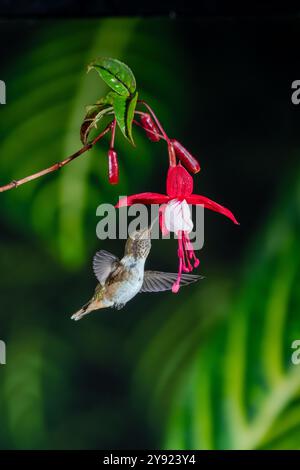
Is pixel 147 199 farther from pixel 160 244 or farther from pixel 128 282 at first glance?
pixel 128 282

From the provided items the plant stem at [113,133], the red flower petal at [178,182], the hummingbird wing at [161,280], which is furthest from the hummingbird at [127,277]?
the plant stem at [113,133]

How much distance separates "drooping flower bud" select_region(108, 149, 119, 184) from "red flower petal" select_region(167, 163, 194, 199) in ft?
0.53

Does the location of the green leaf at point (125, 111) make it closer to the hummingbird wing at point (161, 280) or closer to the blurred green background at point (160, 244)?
the blurred green background at point (160, 244)

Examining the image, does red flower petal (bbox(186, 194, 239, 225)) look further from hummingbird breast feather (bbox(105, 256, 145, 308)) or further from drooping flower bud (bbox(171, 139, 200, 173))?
hummingbird breast feather (bbox(105, 256, 145, 308))

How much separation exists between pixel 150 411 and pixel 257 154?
836 mm

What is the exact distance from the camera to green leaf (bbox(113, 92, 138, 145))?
222 cm

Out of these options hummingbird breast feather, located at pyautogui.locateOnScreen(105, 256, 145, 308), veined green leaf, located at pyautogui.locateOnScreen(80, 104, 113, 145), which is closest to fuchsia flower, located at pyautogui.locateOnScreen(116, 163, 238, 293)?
hummingbird breast feather, located at pyautogui.locateOnScreen(105, 256, 145, 308)

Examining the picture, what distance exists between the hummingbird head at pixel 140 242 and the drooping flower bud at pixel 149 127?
10.9 inches

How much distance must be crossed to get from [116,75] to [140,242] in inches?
19.6

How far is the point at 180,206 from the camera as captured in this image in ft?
7.25

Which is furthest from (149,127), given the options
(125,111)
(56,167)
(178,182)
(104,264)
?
(104,264)

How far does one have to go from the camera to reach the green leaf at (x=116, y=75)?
221 centimetres

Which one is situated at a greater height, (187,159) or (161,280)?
(187,159)
